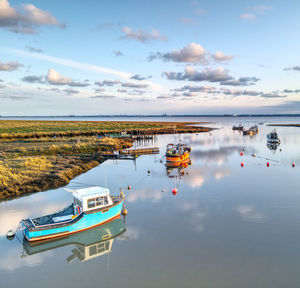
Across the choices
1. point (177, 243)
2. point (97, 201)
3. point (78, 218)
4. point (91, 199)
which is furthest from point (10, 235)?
point (177, 243)

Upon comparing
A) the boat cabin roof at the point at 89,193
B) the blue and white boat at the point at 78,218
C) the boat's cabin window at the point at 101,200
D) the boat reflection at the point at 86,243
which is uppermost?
the boat cabin roof at the point at 89,193

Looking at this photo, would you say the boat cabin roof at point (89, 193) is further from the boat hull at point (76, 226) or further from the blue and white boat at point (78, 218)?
the boat hull at point (76, 226)

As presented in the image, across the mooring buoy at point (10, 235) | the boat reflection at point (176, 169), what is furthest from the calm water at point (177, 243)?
the boat reflection at point (176, 169)

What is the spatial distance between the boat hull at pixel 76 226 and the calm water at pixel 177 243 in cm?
58

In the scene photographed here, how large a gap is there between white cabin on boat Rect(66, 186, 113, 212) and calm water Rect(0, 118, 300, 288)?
6.28 ft

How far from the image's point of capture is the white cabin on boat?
18047 mm

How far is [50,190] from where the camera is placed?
27031 mm

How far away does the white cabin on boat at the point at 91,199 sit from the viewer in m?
18.0

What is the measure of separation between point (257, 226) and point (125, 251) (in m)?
10.3

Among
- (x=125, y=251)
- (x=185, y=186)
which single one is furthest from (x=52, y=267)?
(x=185, y=186)

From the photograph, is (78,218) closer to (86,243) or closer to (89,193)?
(86,243)

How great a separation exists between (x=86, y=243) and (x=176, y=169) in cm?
2403

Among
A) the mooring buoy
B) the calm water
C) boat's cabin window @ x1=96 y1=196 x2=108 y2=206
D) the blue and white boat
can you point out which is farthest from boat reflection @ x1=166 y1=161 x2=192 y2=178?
the mooring buoy

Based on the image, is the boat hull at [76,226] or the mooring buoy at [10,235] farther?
the mooring buoy at [10,235]
